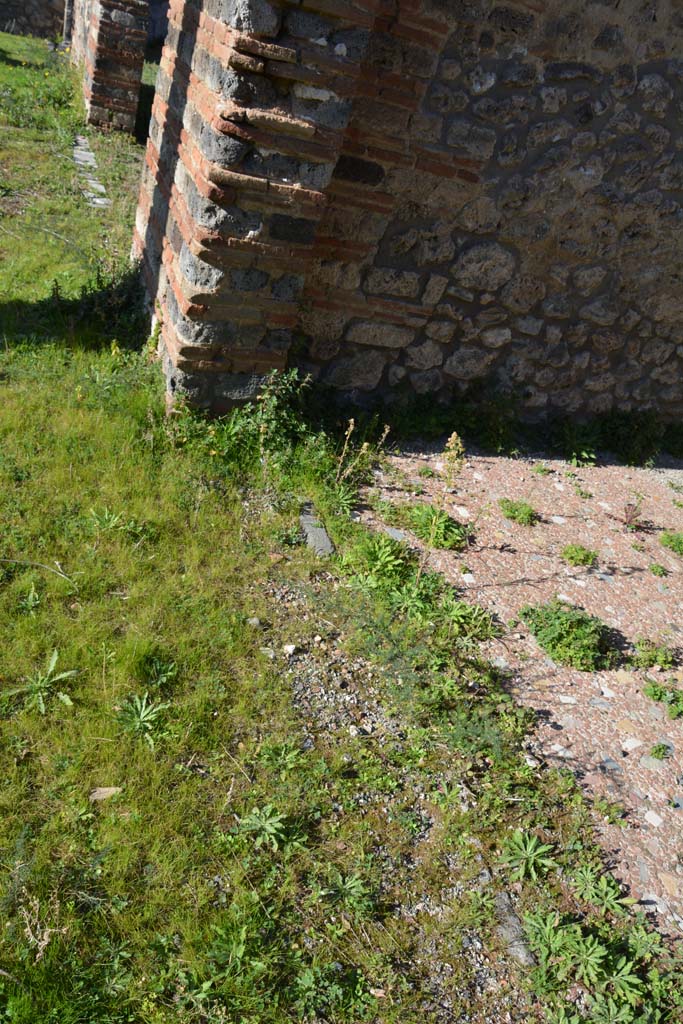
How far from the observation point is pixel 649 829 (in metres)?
2.91

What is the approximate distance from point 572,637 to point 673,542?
4.99ft

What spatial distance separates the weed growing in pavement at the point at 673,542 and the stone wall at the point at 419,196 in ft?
4.21

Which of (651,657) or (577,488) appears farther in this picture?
(577,488)

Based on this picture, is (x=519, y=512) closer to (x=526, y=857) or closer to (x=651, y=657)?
(x=651, y=657)

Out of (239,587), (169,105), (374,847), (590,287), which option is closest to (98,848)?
(374,847)

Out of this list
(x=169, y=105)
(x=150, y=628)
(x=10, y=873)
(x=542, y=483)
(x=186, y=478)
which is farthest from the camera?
(x=542, y=483)

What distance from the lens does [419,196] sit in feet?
14.4

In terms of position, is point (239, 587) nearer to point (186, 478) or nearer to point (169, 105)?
point (186, 478)

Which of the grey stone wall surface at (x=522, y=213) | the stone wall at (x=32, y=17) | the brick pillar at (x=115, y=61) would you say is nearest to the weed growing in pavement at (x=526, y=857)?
the grey stone wall surface at (x=522, y=213)

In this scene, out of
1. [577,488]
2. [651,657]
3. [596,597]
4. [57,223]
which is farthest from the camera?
[57,223]

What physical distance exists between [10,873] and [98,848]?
250mm

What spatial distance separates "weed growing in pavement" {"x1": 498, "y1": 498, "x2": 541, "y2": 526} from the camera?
4.47 metres

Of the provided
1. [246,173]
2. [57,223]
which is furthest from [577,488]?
[57,223]

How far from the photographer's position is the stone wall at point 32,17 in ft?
49.0
